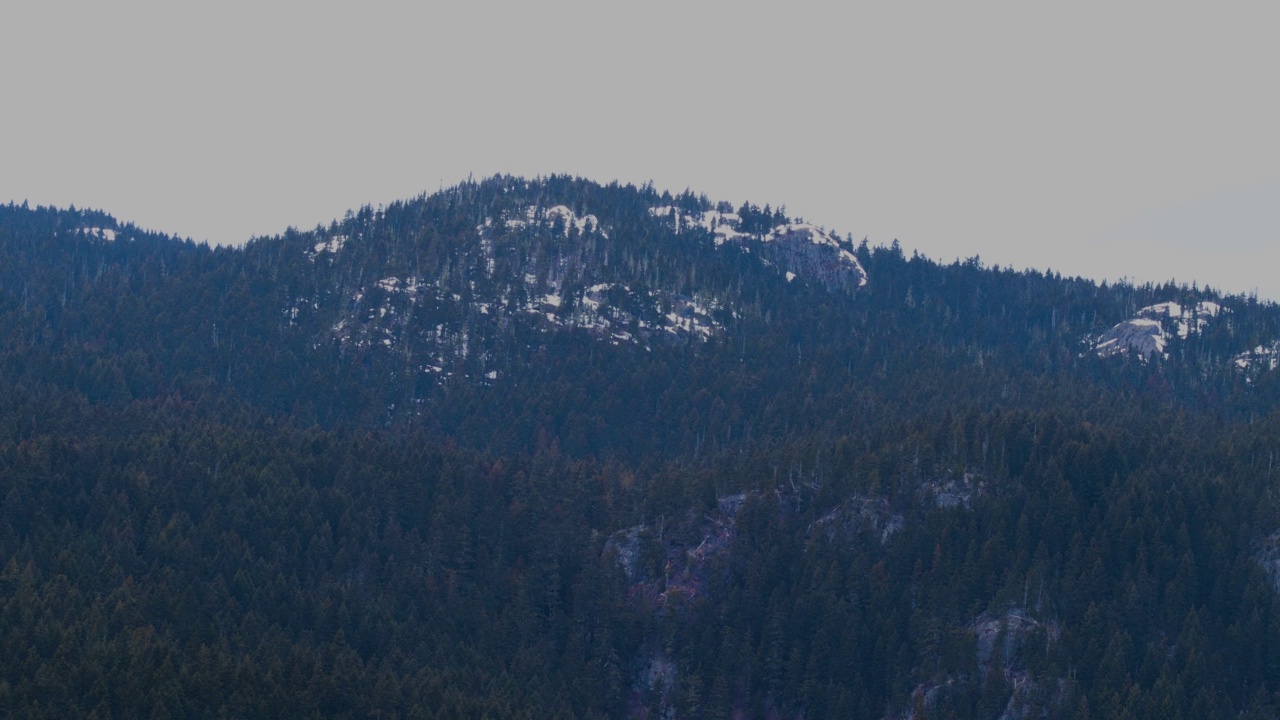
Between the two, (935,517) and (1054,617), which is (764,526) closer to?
(935,517)

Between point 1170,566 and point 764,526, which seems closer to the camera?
point 1170,566

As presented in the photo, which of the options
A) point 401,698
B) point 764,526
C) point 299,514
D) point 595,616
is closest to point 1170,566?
point 764,526

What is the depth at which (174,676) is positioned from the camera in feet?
364

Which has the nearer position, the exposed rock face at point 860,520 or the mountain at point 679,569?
the mountain at point 679,569

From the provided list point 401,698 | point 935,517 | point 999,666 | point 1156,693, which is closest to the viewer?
point 401,698

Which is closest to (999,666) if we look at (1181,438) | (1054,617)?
(1054,617)

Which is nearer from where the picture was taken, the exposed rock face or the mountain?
the mountain

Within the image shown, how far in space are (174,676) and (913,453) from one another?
→ 3846 inches

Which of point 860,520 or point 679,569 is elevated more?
point 860,520

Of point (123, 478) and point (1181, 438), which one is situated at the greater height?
point (1181, 438)

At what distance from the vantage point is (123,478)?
166 metres

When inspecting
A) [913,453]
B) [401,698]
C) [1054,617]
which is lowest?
[401,698]

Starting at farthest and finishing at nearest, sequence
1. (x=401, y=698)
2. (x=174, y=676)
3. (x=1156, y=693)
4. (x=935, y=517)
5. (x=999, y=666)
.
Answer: (x=935, y=517)
(x=999, y=666)
(x=1156, y=693)
(x=401, y=698)
(x=174, y=676)

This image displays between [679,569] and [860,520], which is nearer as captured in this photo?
[860,520]
